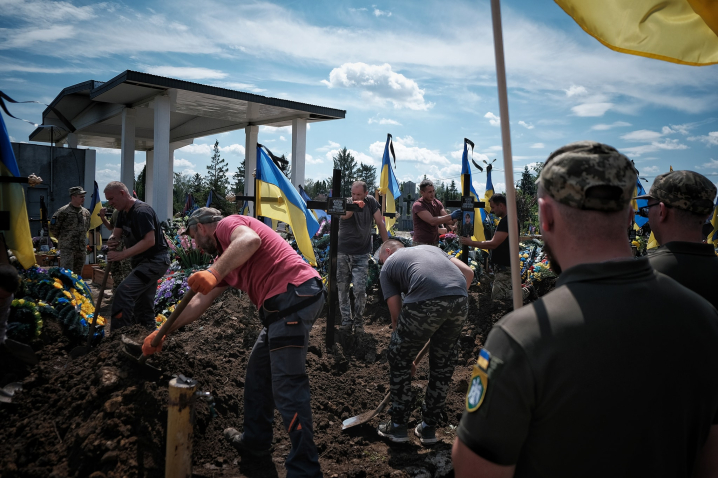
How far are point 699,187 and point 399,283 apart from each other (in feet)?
7.14

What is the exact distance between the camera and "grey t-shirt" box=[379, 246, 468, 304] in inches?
143

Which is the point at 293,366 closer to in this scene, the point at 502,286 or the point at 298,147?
the point at 502,286

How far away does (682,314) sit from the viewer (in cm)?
110

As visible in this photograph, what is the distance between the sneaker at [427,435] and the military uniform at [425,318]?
5 centimetres

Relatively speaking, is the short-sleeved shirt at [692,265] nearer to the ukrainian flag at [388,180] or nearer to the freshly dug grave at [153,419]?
the freshly dug grave at [153,419]

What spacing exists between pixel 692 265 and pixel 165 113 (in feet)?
39.7

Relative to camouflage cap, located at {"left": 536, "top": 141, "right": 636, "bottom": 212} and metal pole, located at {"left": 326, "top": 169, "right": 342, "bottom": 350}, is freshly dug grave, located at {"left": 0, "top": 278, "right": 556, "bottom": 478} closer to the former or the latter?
metal pole, located at {"left": 326, "top": 169, "right": 342, "bottom": 350}

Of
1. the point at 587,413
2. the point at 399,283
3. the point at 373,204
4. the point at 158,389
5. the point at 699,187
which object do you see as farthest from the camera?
the point at 373,204

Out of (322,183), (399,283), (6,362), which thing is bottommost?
(6,362)

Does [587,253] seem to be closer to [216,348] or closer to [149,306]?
[216,348]

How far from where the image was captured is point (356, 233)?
632 cm

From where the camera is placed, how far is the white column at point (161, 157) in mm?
11086

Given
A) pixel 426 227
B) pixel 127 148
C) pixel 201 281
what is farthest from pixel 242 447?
pixel 127 148

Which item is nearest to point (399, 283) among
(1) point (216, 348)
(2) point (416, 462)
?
(2) point (416, 462)
